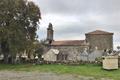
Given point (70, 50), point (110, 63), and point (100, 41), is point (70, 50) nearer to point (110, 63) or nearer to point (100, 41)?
point (100, 41)

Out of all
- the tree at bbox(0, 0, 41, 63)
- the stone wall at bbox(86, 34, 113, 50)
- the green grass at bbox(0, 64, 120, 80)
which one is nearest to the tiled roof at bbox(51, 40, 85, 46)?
the stone wall at bbox(86, 34, 113, 50)

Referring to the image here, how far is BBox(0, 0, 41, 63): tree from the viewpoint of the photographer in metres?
47.7

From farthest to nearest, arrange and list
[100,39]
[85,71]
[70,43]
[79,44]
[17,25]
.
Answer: [100,39] → [70,43] → [79,44] → [17,25] → [85,71]

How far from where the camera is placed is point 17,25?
49.8 meters

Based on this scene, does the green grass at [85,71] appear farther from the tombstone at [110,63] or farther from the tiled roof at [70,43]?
the tiled roof at [70,43]

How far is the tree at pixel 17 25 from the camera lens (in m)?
47.7

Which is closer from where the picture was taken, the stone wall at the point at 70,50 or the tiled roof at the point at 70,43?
the stone wall at the point at 70,50

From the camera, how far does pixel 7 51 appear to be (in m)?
51.7

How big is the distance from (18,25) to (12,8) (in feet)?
10.1

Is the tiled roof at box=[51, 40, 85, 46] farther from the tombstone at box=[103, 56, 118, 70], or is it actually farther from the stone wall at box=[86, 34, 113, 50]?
the tombstone at box=[103, 56, 118, 70]

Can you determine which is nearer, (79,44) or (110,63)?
(110,63)

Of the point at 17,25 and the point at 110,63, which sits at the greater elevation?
the point at 17,25

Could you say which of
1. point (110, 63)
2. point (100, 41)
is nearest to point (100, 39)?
point (100, 41)

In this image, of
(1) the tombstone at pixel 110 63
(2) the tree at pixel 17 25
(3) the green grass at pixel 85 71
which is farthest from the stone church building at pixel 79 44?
(1) the tombstone at pixel 110 63
